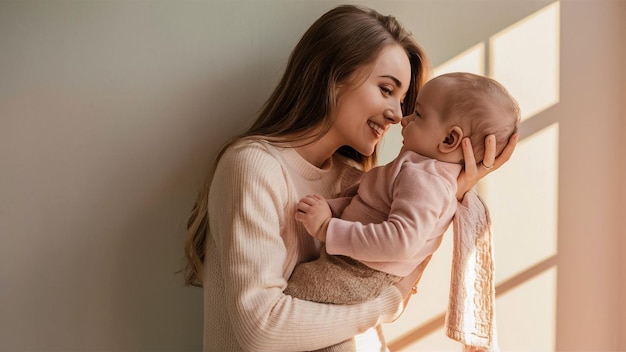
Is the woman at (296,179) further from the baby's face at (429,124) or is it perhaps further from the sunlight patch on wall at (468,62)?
the sunlight patch on wall at (468,62)

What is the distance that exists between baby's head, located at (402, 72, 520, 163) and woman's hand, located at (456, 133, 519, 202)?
0.01 metres

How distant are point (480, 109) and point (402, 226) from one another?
0.33 meters

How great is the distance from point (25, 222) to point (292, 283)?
0.79m

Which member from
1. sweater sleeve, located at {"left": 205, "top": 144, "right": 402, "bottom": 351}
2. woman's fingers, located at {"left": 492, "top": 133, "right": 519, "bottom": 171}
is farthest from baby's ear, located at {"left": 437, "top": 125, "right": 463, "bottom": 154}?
sweater sleeve, located at {"left": 205, "top": 144, "right": 402, "bottom": 351}

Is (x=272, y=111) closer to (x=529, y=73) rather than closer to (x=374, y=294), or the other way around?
(x=374, y=294)

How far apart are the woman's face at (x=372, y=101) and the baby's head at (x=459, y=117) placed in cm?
13

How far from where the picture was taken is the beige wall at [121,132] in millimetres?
1765

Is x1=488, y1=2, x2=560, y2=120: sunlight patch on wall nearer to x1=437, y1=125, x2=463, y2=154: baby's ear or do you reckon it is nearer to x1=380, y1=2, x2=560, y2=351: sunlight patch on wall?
x1=380, y1=2, x2=560, y2=351: sunlight patch on wall

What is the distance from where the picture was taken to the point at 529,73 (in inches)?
79.3

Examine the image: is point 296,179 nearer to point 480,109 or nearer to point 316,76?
point 316,76

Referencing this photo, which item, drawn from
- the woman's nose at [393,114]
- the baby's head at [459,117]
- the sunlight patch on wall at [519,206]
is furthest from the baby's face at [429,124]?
the sunlight patch on wall at [519,206]

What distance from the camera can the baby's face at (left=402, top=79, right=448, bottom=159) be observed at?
1524mm

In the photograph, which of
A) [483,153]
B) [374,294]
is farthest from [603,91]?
[374,294]

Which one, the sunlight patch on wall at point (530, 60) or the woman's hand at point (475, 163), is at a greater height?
the sunlight patch on wall at point (530, 60)
